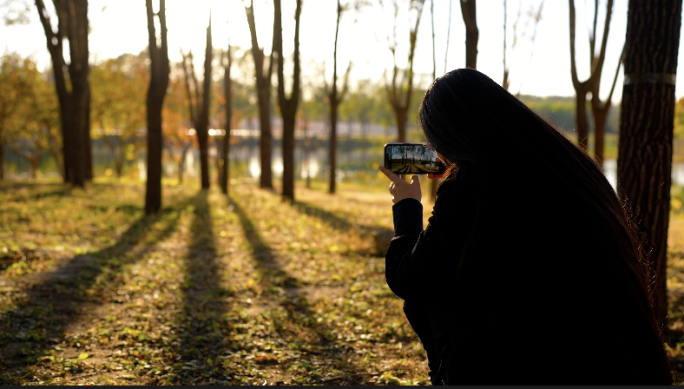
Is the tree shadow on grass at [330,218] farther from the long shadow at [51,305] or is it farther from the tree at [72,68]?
the tree at [72,68]

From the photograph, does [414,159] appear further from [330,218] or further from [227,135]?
[227,135]

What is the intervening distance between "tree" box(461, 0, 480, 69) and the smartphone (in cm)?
694

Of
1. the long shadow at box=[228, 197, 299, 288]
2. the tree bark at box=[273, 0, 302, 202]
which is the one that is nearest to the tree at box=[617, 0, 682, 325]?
the long shadow at box=[228, 197, 299, 288]

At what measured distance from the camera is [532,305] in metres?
1.71

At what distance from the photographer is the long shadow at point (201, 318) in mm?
A: 4427

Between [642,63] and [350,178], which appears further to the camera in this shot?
[350,178]

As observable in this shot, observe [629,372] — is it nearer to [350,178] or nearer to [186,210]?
→ [186,210]

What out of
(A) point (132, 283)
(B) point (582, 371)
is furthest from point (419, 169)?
(A) point (132, 283)

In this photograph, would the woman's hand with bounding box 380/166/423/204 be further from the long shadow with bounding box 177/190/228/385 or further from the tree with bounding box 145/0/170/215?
the tree with bounding box 145/0/170/215

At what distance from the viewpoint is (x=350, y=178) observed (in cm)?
4606

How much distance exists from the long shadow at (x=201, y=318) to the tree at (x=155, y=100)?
12.1 ft

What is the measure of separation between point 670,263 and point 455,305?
9353 millimetres

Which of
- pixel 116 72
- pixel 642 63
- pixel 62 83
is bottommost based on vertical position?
pixel 642 63

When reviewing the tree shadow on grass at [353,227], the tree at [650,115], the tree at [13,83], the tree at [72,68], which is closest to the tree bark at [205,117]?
the tree at [72,68]
